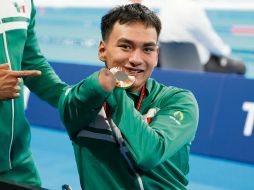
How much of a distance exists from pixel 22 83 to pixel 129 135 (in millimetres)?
611

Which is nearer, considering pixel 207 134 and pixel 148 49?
pixel 148 49

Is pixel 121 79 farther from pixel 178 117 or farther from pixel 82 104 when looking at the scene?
pixel 178 117

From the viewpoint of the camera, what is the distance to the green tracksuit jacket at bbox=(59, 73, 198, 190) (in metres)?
1.53

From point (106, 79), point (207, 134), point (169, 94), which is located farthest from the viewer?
point (207, 134)

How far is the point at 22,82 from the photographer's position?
199 cm

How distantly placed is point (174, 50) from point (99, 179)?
12.5ft

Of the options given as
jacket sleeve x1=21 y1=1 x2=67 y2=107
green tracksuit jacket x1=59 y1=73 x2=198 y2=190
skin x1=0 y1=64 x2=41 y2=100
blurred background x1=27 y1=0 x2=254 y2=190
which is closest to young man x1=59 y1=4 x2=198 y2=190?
green tracksuit jacket x1=59 y1=73 x2=198 y2=190

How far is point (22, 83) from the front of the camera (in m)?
1.99

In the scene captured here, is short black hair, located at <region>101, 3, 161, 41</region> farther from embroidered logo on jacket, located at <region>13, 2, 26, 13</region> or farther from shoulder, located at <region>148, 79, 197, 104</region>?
embroidered logo on jacket, located at <region>13, 2, 26, 13</region>

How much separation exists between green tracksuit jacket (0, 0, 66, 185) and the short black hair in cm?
32

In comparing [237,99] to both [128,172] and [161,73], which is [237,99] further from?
[128,172]

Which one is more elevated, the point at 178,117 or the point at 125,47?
the point at 125,47

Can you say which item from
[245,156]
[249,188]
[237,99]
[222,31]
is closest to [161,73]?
[237,99]

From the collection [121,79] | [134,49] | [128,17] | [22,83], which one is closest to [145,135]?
[121,79]
